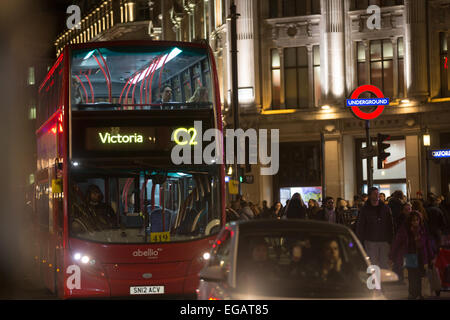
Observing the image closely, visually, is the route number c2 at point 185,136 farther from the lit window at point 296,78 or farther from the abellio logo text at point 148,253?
the lit window at point 296,78

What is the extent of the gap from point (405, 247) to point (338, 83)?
27.5 metres

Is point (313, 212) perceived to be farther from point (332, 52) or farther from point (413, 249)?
point (332, 52)

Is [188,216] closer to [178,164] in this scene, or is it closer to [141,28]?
[178,164]

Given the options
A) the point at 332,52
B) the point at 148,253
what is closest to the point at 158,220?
the point at 148,253

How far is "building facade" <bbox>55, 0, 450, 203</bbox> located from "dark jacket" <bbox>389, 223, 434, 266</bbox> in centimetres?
2434

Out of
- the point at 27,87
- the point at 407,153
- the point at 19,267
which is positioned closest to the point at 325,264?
the point at 27,87

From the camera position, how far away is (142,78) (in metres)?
16.6

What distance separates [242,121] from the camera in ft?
148

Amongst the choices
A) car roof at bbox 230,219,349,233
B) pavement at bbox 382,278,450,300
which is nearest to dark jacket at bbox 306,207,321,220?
pavement at bbox 382,278,450,300

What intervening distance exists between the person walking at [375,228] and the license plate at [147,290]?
149 inches

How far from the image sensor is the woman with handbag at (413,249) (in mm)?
16719

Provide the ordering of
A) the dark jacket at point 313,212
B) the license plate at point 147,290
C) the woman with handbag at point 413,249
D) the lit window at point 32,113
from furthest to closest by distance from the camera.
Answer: the dark jacket at point 313,212
the lit window at point 32,113
the woman with handbag at point 413,249
the license plate at point 147,290

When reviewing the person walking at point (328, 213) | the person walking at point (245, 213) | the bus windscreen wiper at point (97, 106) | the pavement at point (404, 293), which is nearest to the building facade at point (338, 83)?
the person walking at point (328, 213)

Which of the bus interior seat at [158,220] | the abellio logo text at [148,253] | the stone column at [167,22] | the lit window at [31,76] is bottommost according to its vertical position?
the abellio logo text at [148,253]
